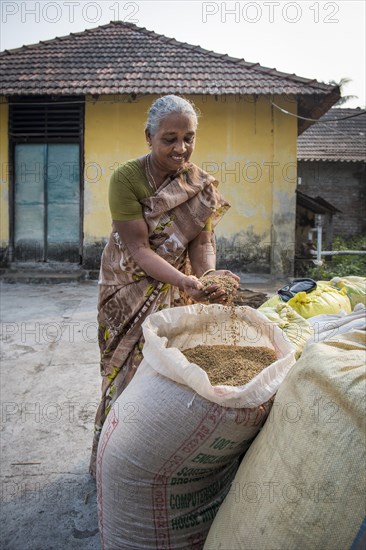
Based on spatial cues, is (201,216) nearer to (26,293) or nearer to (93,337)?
(93,337)

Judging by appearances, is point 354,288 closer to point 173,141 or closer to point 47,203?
point 173,141

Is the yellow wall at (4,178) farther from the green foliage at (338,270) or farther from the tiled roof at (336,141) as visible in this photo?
the tiled roof at (336,141)

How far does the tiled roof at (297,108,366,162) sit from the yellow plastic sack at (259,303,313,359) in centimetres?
1387

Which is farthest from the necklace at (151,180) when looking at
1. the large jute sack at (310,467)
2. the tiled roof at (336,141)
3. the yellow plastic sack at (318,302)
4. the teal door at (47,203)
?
the tiled roof at (336,141)

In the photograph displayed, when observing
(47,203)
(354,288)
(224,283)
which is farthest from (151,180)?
(47,203)

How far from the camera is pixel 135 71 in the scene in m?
8.72

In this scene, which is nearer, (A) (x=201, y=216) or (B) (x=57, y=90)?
(A) (x=201, y=216)

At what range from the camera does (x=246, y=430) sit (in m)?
1.46

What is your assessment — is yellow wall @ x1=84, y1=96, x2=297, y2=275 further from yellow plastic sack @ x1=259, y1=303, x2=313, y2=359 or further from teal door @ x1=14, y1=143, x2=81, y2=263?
yellow plastic sack @ x1=259, y1=303, x2=313, y2=359

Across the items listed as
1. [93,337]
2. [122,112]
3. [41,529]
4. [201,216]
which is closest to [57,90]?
[122,112]

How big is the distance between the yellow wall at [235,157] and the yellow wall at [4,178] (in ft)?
4.88

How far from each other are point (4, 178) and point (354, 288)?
24.3ft

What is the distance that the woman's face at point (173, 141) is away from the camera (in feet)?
6.23

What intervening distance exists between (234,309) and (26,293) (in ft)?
19.0
